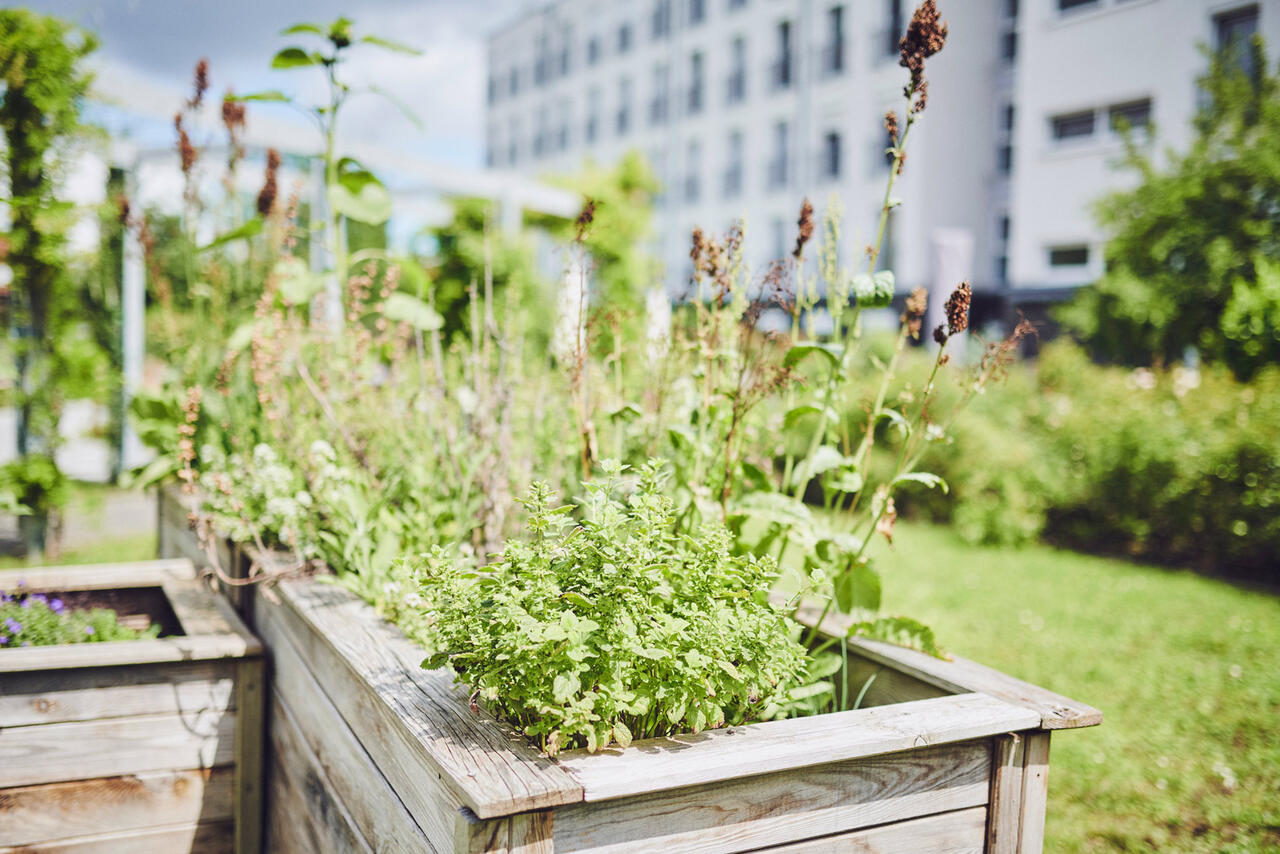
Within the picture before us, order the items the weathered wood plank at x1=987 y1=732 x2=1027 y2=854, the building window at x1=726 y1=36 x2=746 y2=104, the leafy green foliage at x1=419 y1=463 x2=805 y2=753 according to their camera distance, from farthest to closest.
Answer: the building window at x1=726 y1=36 x2=746 y2=104, the weathered wood plank at x1=987 y1=732 x2=1027 y2=854, the leafy green foliage at x1=419 y1=463 x2=805 y2=753

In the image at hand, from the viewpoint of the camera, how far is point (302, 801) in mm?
1815

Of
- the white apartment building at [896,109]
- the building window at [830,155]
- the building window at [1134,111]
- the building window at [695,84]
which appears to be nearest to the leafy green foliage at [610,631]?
the white apartment building at [896,109]

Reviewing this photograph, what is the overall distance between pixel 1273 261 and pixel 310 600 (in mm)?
9341

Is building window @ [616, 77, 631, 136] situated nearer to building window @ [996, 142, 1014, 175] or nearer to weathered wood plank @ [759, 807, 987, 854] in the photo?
building window @ [996, 142, 1014, 175]

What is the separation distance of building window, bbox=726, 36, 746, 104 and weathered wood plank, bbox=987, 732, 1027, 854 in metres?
23.3

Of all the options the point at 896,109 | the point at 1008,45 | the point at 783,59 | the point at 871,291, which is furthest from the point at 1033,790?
the point at 783,59

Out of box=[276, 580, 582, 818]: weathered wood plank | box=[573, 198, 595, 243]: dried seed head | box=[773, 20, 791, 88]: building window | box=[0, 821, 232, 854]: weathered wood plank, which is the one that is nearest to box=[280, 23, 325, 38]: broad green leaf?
box=[573, 198, 595, 243]: dried seed head

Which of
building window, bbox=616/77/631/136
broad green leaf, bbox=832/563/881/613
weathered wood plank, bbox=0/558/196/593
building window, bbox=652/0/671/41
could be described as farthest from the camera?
building window, bbox=616/77/631/136

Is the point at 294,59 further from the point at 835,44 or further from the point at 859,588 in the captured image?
the point at 835,44

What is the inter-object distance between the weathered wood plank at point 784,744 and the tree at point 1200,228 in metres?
8.12

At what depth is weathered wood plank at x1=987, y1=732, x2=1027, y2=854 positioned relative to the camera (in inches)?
56.2

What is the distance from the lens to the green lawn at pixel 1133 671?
8.17 ft

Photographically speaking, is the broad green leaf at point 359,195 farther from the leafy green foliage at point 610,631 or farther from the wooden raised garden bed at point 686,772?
the leafy green foliage at point 610,631

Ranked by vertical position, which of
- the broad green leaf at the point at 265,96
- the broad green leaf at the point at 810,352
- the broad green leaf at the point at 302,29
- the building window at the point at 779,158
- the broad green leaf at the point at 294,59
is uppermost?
the building window at the point at 779,158
